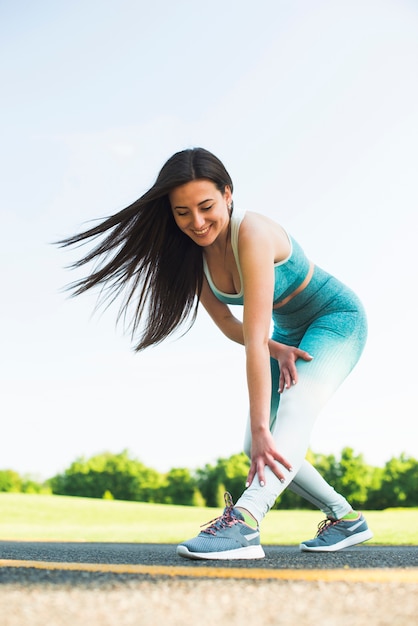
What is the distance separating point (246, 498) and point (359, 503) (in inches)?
1107

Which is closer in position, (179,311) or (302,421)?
(302,421)

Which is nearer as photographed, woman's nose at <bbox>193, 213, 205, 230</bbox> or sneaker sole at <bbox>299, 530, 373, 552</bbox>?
woman's nose at <bbox>193, 213, 205, 230</bbox>

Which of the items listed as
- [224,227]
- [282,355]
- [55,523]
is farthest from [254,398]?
[55,523]

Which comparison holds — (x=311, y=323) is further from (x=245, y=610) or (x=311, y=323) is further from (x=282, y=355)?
(x=245, y=610)

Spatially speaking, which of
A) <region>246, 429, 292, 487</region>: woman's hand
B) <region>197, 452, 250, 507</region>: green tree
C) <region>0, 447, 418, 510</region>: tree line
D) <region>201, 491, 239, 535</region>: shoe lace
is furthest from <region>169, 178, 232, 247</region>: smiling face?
<region>197, 452, 250, 507</region>: green tree

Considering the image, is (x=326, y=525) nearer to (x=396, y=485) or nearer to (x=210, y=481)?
(x=210, y=481)

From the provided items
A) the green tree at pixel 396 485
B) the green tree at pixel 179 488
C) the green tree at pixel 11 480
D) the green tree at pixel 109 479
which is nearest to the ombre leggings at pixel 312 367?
the green tree at pixel 179 488

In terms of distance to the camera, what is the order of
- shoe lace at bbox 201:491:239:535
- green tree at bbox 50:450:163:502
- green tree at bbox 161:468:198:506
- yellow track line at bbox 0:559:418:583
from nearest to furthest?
yellow track line at bbox 0:559:418:583, shoe lace at bbox 201:491:239:535, green tree at bbox 161:468:198:506, green tree at bbox 50:450:163:502

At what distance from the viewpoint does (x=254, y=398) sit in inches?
98.6

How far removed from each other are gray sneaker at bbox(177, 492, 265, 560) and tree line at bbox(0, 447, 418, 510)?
2340 cm

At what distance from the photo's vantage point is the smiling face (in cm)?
272

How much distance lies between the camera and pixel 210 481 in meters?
28.3

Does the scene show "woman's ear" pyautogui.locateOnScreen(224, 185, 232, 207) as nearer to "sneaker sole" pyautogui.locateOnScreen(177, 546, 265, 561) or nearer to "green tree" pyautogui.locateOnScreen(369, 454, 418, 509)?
"sneaker sole" pyautogui.locateOnScreen(177, 546, 265, 561)

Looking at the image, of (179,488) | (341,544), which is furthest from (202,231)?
(179,488)
